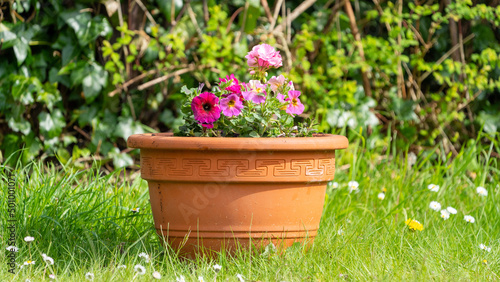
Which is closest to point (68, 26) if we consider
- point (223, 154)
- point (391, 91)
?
point (223, 154)

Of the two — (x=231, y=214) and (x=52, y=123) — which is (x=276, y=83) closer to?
(x=231, y=214)

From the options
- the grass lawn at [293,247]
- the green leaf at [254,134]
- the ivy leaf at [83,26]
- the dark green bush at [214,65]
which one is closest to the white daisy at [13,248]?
the grass lawn at [293,247]

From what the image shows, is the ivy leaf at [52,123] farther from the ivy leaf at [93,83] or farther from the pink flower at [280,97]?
the pink flower at [280,97]

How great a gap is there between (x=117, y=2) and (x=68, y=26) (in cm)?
28

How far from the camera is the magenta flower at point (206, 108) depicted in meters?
1.77

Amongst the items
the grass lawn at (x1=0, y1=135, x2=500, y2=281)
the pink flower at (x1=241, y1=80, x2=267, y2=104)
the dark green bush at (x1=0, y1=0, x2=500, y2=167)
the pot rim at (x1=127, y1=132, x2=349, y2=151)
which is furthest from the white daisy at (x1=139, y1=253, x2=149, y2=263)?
the dark green bush at (x1=0, y1=0, x2=500, y2=167)

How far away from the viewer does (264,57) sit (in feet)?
6.17

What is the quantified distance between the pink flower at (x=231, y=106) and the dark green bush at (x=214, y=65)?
1247mm

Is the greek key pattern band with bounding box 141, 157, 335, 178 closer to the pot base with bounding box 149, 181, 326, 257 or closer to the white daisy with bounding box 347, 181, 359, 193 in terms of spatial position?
the pot base with bounding box 149, 181, 326, 257

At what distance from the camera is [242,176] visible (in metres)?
1.72

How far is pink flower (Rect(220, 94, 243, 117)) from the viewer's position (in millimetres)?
1781

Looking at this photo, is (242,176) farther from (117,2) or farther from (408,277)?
(117,2)

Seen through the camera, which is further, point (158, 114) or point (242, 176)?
point (158, 114)

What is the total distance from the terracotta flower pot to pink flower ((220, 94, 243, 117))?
11 cm
